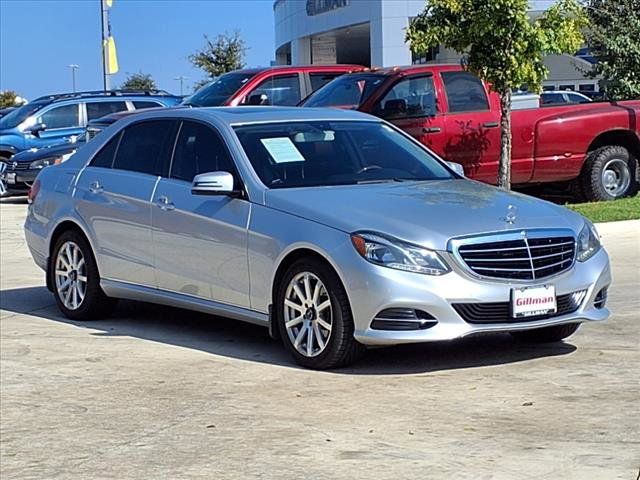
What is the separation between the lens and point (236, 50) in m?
43.8

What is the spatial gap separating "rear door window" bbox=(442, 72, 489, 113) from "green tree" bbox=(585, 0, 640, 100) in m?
5.35

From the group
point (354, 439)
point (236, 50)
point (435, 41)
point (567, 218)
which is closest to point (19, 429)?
point (354, 439)

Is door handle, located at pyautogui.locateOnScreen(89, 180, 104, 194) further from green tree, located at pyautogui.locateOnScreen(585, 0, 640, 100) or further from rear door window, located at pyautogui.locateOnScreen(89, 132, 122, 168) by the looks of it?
green tree, located at pyautogui.locateOnScreen(585, 0, 640, 100)

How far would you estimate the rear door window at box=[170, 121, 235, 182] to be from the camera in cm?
806

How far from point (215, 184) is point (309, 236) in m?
0.95

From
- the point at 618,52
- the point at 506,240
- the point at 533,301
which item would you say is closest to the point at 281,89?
the point at 618,52

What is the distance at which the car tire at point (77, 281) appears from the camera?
29.7ft

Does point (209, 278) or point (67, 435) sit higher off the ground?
point (209, 278)

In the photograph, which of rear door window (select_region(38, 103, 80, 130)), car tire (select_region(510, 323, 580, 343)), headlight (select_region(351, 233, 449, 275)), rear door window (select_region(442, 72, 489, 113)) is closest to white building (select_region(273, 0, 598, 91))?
rear door window (select_region(38, 103, 80, 130))

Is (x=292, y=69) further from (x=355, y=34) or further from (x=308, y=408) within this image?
(x=355, y=34)

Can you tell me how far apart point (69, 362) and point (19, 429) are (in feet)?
5.20

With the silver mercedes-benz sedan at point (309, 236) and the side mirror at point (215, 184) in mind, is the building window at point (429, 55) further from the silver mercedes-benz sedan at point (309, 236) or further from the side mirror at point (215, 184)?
the side mirror at point (215, 184)

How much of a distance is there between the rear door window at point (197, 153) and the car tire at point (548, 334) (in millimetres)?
2313

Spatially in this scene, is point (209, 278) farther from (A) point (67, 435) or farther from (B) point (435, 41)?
(B) point (435, 41)
